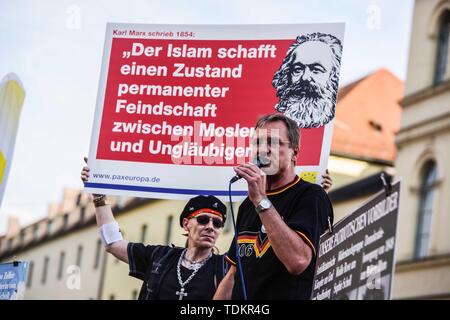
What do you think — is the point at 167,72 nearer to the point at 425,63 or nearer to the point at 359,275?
the point at 359,275

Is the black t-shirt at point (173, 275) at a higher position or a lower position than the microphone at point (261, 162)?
lower

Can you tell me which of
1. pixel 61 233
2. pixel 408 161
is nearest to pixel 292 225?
pixel 408 161

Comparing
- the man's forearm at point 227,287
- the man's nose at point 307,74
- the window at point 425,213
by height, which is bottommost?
the man's forearm at point 227,287

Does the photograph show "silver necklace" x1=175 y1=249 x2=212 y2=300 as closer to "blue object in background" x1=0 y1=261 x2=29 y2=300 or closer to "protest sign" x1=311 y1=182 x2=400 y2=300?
"blue object in background" x1=0 y1=261 x2=29 y2=300

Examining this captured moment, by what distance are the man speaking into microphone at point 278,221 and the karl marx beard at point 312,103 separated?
0.54 m

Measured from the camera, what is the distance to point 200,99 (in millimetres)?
5488

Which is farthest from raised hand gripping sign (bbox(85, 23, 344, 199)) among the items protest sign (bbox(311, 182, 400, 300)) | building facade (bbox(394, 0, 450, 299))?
building facade (bbox(394, 0, 450, 299))

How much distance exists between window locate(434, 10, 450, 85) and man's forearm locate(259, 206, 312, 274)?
30398 millimetres

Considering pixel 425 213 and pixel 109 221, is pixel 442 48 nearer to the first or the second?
pixel 425 213

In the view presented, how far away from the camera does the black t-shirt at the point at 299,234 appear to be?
4438mm

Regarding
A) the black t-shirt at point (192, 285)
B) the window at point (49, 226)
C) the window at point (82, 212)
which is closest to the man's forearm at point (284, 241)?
the black t-shirt at point (192, 285)

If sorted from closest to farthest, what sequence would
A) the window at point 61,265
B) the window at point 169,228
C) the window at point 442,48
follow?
1. the window at point 442,48
2. the window at point 169,228
3. the window at point 61,265

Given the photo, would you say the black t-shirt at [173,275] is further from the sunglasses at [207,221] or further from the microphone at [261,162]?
the microphone at [261,162]
